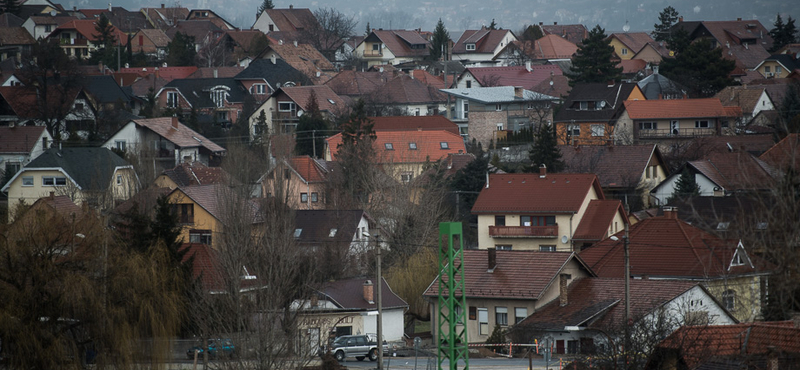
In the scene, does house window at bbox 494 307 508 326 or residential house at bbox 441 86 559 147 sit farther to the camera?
residential house at bbox 441 86 559 147

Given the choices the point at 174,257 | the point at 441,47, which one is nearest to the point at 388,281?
the point at 174,257

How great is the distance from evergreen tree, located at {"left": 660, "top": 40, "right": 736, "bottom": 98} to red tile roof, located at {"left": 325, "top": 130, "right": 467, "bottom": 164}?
65.8ft

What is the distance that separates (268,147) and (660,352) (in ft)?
128

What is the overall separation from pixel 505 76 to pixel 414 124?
25.0 meters

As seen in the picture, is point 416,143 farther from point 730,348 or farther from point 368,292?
point 730,348

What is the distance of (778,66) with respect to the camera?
10006cm

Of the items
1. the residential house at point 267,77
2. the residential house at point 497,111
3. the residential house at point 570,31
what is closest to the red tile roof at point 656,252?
the residential house at point 497,111

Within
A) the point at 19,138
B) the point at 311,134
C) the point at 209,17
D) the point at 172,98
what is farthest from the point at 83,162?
the point at 209,17

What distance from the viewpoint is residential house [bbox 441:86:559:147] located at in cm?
7481

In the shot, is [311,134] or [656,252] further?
[311,134]

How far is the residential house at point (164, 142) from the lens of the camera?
2547 inches

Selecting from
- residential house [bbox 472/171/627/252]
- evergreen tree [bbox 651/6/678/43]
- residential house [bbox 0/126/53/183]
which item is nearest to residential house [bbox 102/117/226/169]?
residential house [bbox 0/126/53/183]

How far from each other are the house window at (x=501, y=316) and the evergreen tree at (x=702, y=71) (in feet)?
148

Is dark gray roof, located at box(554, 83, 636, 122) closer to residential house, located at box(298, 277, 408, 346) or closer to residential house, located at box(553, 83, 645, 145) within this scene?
residential house, located at box(553, 83, 645, 145)
